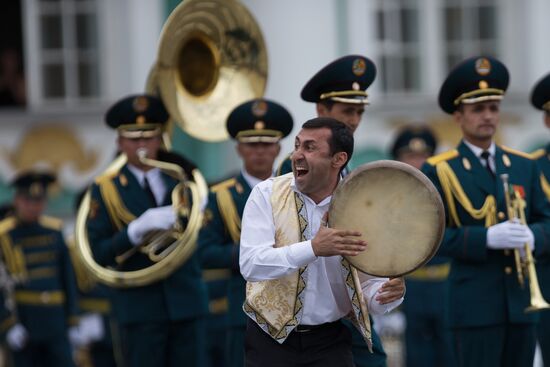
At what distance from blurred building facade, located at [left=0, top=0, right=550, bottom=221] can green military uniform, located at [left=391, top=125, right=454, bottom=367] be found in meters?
3.28

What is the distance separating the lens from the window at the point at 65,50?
57.2 feet

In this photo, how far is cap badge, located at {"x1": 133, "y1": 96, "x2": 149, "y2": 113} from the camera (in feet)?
32.0

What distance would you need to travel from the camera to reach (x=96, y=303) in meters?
14.1

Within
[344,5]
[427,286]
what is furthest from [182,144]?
[427,286]

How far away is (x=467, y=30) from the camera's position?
55.9ft

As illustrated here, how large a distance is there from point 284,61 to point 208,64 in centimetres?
624

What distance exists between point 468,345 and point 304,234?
193cm

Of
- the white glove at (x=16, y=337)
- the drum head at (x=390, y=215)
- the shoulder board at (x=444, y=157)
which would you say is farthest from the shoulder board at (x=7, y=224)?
the drum head at (x=390, y=215)

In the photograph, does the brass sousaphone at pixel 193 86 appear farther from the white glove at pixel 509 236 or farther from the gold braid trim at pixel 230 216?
the white glove at pixel 509 236

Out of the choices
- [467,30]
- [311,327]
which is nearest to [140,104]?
[311,327]

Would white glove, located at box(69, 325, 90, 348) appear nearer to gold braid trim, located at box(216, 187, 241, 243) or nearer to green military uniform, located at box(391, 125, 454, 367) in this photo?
green military uniform, located at box(391, 125, 454, 367)

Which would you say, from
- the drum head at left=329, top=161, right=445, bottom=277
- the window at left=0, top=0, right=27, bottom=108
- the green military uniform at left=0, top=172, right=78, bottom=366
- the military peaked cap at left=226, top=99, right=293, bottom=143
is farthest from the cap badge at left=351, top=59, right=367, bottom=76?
the window at left=0, top=0, right=27, bottom=108

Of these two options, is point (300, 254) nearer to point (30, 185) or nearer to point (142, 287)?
point (142, 287)

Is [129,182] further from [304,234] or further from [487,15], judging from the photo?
[487,15]
